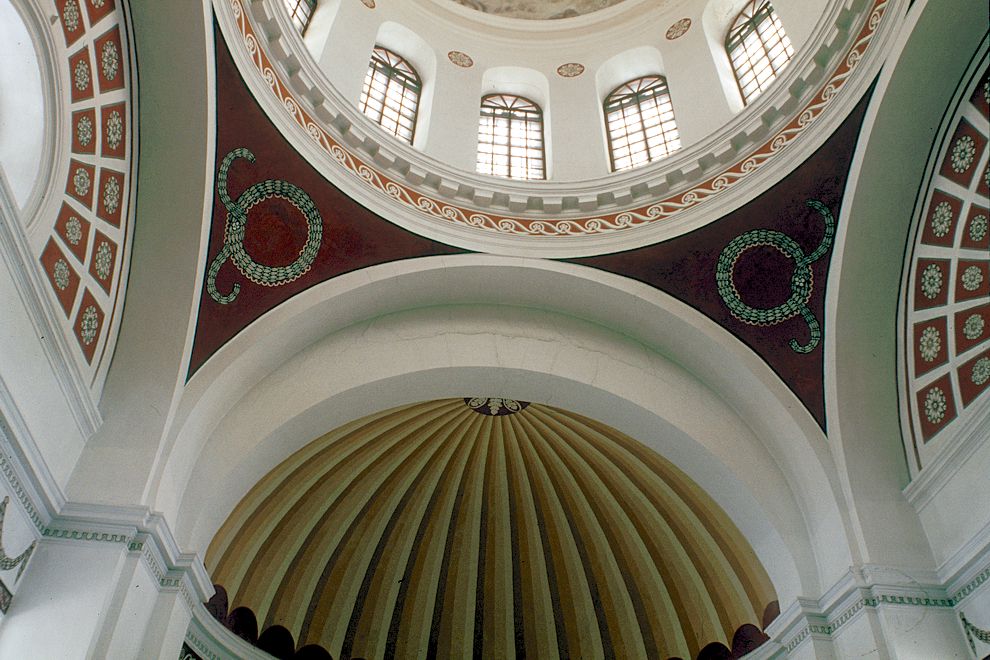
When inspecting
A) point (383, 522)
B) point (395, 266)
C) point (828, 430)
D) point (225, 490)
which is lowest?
point (225, 490)

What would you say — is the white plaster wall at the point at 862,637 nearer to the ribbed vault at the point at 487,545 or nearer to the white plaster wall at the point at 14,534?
the ribbed vault at the point at 487,545

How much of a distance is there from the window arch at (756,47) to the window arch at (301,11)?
5.17m

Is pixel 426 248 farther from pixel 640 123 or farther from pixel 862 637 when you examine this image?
pixel 862 637

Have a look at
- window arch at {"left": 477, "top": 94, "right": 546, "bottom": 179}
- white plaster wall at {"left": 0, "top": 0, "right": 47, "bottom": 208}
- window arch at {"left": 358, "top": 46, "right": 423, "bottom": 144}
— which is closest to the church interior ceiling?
white plaster wall at {"left": 0, "top": 0, "right": 47, "bottom": 208}

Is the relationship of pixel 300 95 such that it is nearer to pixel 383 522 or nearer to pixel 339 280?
pixel 339 280

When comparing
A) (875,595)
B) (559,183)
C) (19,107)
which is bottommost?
(875,595)

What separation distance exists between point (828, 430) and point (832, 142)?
2.65m

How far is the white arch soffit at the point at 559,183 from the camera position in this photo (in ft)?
24.5

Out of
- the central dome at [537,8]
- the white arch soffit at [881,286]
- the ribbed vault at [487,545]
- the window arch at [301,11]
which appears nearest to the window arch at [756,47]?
the central dome at [537,8]

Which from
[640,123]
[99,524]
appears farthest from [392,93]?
[99,524]

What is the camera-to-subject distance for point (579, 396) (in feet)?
28.7

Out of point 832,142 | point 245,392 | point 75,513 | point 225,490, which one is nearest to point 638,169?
point 832,142

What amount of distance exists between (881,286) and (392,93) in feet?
20.0

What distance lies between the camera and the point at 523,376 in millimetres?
8680
